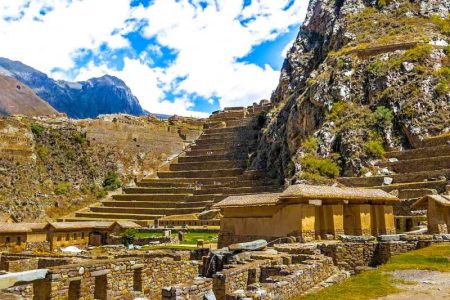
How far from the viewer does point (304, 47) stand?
3664 inches

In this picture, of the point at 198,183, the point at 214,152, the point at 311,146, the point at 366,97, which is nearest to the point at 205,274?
the point at 311,146

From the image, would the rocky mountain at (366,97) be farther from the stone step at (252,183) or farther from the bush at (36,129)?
the bush at (36,129)

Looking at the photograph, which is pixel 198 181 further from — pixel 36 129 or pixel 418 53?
pixel 418 53

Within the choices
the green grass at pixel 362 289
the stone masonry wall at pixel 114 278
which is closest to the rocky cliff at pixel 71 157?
→ the stone masonry wall at pixel 114 278

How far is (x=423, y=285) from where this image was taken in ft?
29.9

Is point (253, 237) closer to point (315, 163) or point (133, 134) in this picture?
point (315, 163)

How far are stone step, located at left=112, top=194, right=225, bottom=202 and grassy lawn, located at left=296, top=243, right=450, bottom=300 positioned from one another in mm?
52825

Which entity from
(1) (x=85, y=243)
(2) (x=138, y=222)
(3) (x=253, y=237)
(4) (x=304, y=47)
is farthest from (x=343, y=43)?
(3) (x=253, y=237)

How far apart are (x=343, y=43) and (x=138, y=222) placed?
39.6m

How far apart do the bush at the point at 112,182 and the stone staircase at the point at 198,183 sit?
5.70 m

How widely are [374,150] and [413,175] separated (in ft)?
36.7

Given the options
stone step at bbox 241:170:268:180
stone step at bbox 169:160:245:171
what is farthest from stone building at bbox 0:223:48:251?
stone step at bbox 169:160:245:171

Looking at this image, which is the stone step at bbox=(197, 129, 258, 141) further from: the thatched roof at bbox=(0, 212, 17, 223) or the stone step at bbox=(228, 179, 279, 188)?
the thatched roof at bbox=(0, 212, 17, 223)

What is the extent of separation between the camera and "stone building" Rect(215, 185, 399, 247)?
62.5 feet
